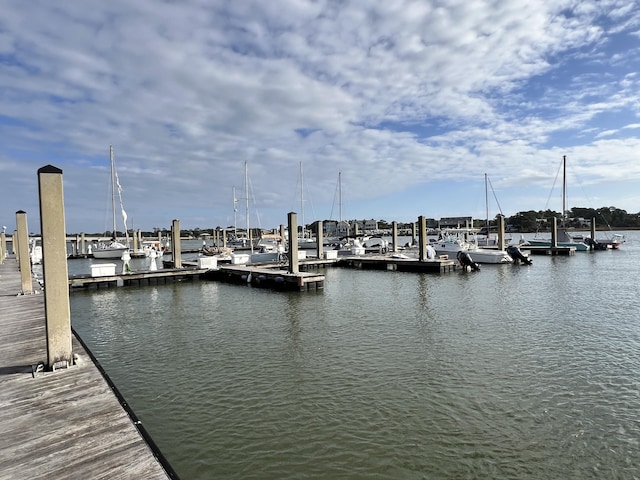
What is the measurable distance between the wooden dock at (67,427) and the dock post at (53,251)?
0.75 m

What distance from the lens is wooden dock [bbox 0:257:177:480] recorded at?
4059 millimetres

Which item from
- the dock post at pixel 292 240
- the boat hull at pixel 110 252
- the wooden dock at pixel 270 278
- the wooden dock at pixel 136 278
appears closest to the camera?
the dock post at pixel 292 240

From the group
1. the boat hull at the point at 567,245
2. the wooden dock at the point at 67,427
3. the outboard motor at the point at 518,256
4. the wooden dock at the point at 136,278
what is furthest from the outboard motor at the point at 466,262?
the wooden dock at the point at 67,427

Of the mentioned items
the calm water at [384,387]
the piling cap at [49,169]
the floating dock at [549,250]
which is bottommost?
the calm water at [384,387]

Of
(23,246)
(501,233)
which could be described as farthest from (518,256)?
(23,246)

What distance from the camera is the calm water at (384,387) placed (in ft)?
18.1

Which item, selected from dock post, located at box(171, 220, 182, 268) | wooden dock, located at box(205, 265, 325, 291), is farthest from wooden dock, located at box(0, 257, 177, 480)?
dock post, located at box(171, 220, 182, 268)

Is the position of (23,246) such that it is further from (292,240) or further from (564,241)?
(564,241)

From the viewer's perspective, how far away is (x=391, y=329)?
12547 millimetres

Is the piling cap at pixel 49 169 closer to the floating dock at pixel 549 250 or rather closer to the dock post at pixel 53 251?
the dock post at pixel 53 251

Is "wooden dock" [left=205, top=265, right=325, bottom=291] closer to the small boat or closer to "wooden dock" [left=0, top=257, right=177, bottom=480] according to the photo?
"wooden dock" [left=0, top=257, right=177, bottom=480]

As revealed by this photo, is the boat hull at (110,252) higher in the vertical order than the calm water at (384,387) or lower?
higher

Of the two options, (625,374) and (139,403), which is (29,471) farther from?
(625,374)

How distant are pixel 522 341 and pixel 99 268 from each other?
22865 millimetres
